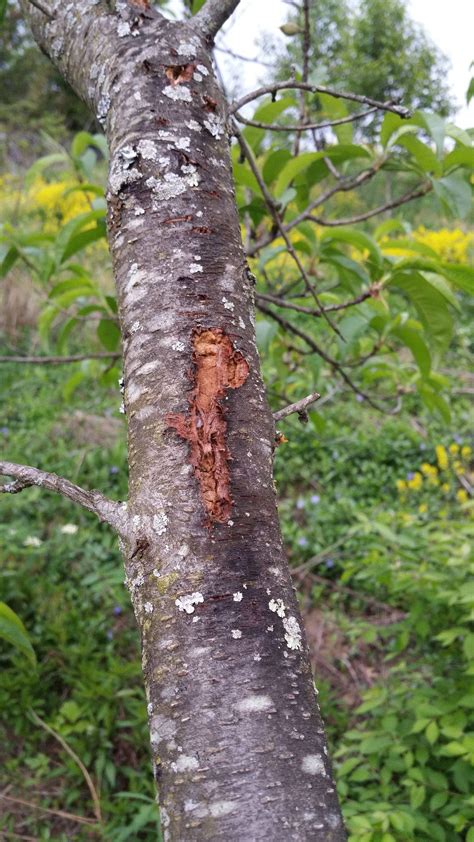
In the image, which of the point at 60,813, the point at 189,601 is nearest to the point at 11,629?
the point at 189,601

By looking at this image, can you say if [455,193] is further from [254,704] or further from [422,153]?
[254,704]

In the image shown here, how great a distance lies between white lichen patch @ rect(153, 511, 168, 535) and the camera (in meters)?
0.56

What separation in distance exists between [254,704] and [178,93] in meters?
0.67

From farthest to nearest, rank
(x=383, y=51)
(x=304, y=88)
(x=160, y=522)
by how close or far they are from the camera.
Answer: (x=383, y=51) → (x=304, y=88) → (x=160, y=522)

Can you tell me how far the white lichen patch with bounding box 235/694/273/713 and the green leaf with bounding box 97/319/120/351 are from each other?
4.19ft

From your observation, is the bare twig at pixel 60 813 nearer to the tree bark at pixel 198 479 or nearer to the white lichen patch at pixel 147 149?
the tree bark at pixel 198 479

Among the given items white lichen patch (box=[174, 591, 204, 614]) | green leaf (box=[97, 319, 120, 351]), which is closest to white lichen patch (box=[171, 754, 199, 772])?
white lichen patch (box=[174, 591, 204, 614])

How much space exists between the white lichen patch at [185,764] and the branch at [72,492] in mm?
200

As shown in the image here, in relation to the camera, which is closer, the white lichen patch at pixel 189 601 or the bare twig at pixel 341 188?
the white lichen patch at pixel 189 601

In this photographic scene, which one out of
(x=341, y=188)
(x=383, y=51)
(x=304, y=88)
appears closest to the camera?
(x=304, y=88)

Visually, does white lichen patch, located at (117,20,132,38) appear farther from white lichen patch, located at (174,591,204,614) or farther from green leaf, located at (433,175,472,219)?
white lichen patch, located at (174,591,204,614)

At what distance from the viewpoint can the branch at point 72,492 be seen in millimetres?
613

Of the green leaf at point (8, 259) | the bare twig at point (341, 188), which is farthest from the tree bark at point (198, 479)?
the green leaf at point (8, 259)

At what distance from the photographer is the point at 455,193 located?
3.90 feet
